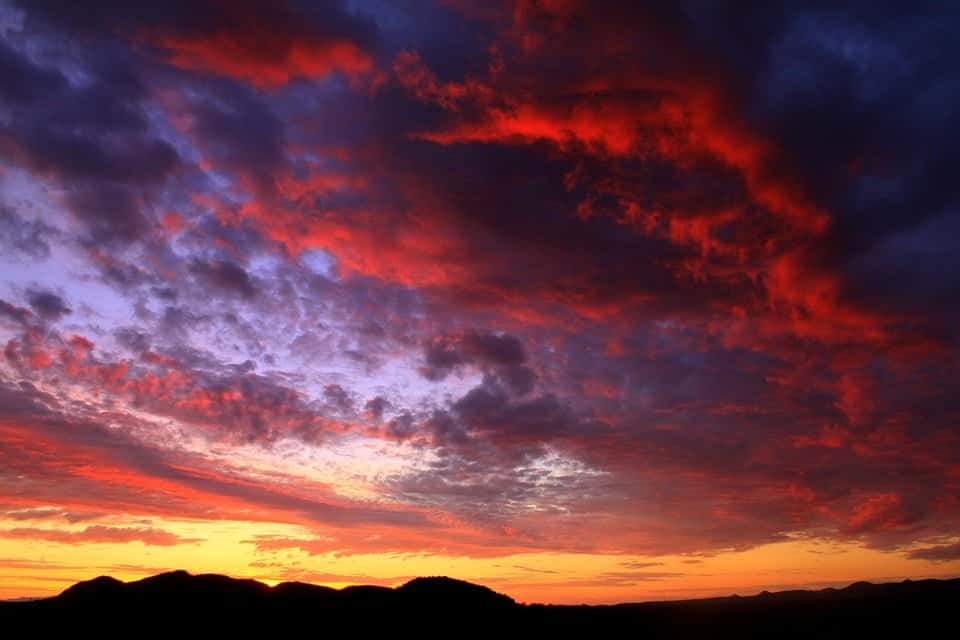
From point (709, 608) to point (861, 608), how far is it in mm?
18393

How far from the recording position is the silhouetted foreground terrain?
51219 mm

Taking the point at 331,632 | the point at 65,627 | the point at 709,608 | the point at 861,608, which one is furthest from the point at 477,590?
the point at 861,608

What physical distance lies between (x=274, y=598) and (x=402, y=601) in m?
11.2

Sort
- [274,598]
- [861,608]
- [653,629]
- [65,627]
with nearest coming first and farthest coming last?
[65,627]
[274,598]
[653,629]
[861,608]

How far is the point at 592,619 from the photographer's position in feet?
244

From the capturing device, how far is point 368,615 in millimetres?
55469

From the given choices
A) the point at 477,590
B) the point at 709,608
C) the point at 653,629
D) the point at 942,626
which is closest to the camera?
the point at 477,590

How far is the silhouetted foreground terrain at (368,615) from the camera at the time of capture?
51.2 m

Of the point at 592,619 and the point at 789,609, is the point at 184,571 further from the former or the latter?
the point at 789,609

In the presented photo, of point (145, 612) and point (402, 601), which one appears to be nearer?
point (145, 612)

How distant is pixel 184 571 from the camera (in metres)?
57.5

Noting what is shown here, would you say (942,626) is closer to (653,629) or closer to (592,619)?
(653,629)

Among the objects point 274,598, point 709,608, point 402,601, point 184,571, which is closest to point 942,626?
point 709,608

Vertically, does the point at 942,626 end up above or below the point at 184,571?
below
